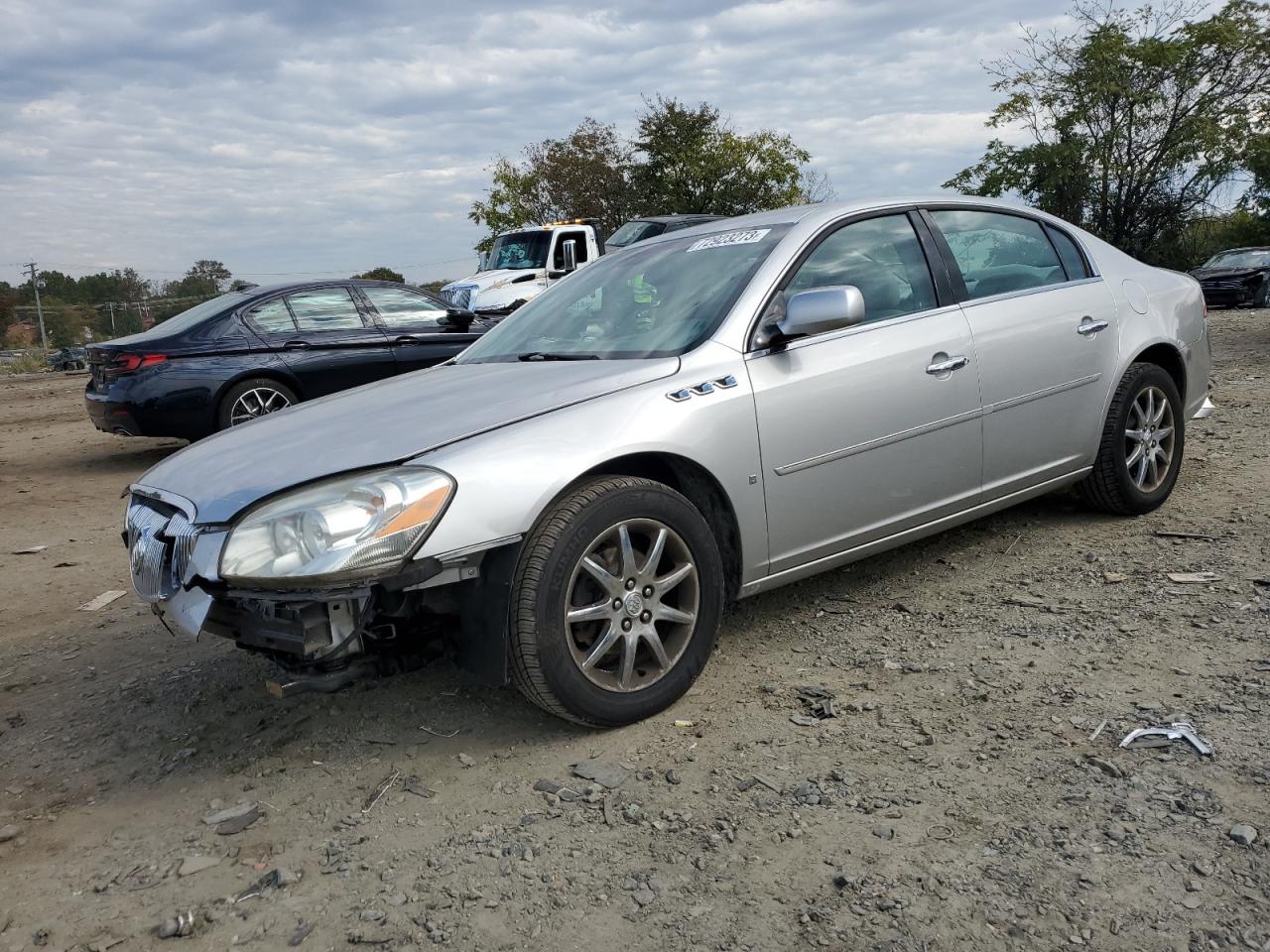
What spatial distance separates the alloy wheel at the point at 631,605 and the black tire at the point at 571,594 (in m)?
0.02

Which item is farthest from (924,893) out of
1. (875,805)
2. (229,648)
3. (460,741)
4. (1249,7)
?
(1249,7)

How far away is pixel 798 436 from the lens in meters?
3.53

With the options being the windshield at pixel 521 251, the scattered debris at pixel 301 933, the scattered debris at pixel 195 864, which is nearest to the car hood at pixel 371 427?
the scattered debris at pixel 195 864

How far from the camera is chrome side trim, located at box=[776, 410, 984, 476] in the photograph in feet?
11.6

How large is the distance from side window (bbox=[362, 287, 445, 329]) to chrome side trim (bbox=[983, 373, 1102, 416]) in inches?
234

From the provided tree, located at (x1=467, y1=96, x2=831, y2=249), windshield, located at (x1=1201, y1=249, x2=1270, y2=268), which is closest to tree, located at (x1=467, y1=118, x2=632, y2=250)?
tree, located at (x1=467, y1=96, x2=831, y2=249)

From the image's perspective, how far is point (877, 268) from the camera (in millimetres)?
4020

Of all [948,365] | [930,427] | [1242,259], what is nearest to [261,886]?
[930,427]

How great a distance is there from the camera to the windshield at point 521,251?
17.4m

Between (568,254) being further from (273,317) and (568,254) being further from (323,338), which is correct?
(273,317)

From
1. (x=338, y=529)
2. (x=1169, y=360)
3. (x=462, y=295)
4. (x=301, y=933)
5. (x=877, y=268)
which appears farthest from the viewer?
(x=462, y=295)

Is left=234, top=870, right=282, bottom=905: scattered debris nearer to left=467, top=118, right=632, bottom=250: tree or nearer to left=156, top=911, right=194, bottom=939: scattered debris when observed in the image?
left=156, top=911, right=194, bottom=939: scattered debris

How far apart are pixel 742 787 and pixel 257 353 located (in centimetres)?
685

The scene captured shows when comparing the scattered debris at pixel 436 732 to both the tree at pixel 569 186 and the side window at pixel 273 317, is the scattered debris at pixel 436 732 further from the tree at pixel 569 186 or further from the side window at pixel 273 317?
the tree at pixel 569 186
